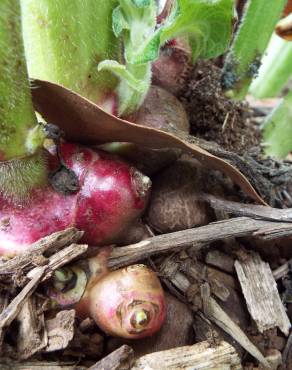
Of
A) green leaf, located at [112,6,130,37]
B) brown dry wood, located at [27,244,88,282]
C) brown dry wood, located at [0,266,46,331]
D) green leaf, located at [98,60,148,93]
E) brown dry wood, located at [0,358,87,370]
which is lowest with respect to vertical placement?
brown dry wood, located at [0,358,87,370]

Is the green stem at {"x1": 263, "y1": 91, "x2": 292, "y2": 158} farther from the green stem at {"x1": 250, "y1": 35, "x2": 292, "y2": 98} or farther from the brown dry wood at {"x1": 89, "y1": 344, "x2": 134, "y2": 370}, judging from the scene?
the brown dry wood at {"x1": 89, "y1": 344, "x2": 134, "y2": 370}

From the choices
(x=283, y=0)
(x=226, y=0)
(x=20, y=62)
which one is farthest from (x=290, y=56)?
(x=20, y=62)

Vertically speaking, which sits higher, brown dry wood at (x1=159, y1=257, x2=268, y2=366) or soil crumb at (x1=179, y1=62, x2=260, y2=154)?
soil crumb at (x1=179, y1=62, x2=260, y2=154)

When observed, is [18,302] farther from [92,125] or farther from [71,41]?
[71,41]

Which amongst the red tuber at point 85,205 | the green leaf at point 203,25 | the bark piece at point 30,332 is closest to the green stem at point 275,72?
the green leaf at point 203,25

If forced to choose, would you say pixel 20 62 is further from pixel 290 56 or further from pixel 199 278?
pixel 290 56

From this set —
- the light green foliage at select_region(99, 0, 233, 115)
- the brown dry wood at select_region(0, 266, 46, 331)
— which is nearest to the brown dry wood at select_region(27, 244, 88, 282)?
the brown dry wood at select_region(0, 266, 46, 331)

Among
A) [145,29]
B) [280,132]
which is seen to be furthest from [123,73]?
[280,132]
